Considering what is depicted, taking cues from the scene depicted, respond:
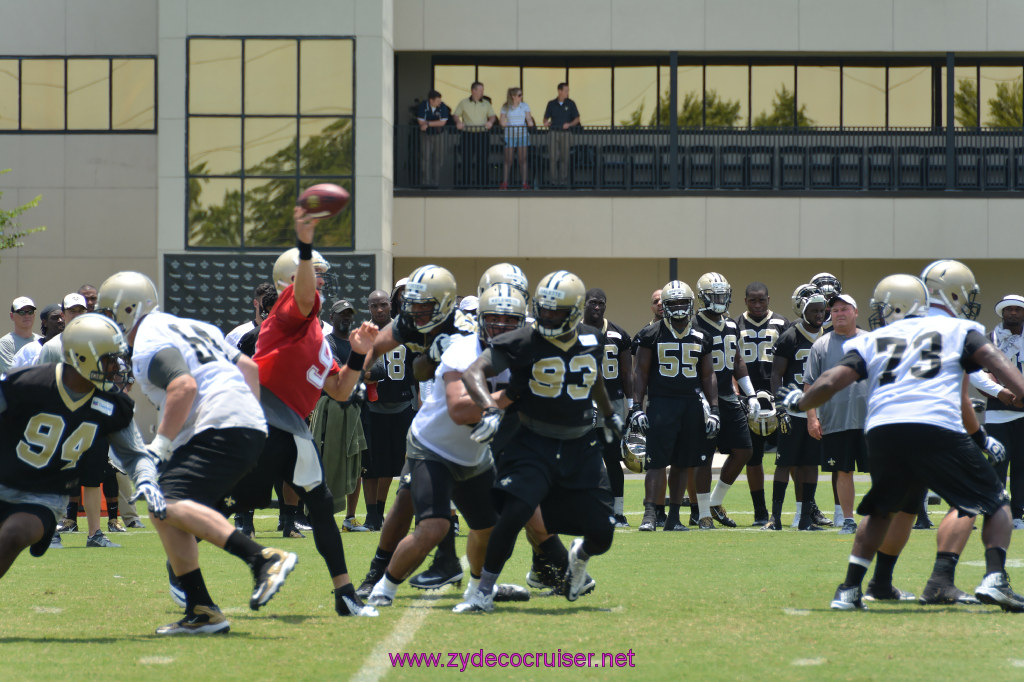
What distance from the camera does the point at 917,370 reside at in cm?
730

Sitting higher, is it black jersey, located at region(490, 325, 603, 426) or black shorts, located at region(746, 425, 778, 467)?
black jersey, located at region(490, 325, 603, 426)

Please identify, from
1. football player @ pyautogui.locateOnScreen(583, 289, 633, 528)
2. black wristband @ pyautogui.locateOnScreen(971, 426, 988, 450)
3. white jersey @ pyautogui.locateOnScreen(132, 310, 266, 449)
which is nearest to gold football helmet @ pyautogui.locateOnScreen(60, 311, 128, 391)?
white jersey @ pyautogui.locateOnScreen(132, 310, 266, 449)

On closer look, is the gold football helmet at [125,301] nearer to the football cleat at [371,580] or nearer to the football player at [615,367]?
the football cleat at [371,580]

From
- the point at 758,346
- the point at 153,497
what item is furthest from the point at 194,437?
the point at 758,346

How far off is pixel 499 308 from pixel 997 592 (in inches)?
120

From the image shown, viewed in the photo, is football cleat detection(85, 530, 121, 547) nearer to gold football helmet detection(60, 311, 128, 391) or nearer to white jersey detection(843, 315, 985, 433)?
gold football helmet detection(60, 311, 128, 391)

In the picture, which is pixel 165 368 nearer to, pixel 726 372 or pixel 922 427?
pixel 922 427

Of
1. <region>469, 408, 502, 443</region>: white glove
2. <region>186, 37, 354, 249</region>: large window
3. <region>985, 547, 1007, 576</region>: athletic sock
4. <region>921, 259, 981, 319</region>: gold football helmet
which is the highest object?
<region>186, 37, 354, 249</region>: large window

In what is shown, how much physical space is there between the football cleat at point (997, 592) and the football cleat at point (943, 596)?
348mm

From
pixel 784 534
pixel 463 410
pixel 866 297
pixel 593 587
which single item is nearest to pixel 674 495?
pixel 784 534

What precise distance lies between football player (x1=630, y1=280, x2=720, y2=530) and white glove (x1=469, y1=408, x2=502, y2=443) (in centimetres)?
522

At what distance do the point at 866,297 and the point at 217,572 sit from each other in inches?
803

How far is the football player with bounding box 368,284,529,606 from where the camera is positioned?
7.29 m

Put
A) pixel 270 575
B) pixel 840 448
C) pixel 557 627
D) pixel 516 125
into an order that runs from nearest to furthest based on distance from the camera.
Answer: pixel 270 575 → pixel 557 627 → pixel 840 448 → pixel 516 125
